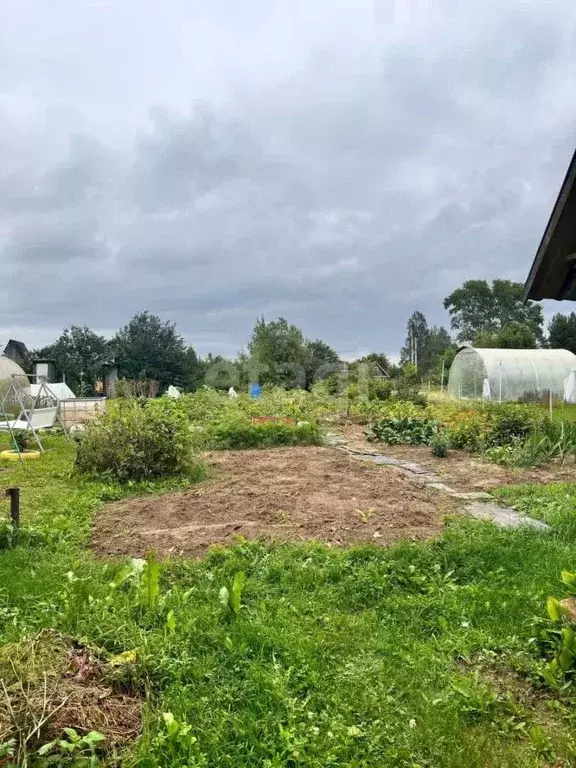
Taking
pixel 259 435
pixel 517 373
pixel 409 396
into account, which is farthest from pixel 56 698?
pixel 517 373

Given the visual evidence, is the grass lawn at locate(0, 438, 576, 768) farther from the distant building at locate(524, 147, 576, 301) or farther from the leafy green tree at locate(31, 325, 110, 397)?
the leafy green tree at locate(31, 325, 110, 397)

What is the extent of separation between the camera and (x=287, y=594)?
3635mm

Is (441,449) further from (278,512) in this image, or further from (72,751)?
(72,751)

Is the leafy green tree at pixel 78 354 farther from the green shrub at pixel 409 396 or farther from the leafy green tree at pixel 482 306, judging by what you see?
the leafy green tree at pixel 482 306

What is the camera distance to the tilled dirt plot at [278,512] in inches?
190

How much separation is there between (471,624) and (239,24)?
6679 mm

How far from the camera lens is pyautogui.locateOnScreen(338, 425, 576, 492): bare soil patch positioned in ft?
24.5

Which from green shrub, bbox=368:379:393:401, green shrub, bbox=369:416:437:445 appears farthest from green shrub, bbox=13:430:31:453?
green shrub, bbox=368:379:393:401

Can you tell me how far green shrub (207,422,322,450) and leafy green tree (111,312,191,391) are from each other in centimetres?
1983

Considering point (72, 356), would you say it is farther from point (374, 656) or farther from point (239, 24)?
point (374, 656)

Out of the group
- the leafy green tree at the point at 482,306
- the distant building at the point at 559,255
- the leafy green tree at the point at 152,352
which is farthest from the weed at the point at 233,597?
the leafy green tree at the point at 482,306

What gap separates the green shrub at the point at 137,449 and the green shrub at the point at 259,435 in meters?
2.81

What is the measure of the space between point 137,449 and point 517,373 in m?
17.2

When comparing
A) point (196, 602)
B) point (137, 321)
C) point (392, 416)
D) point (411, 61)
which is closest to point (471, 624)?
point (196, 602)
